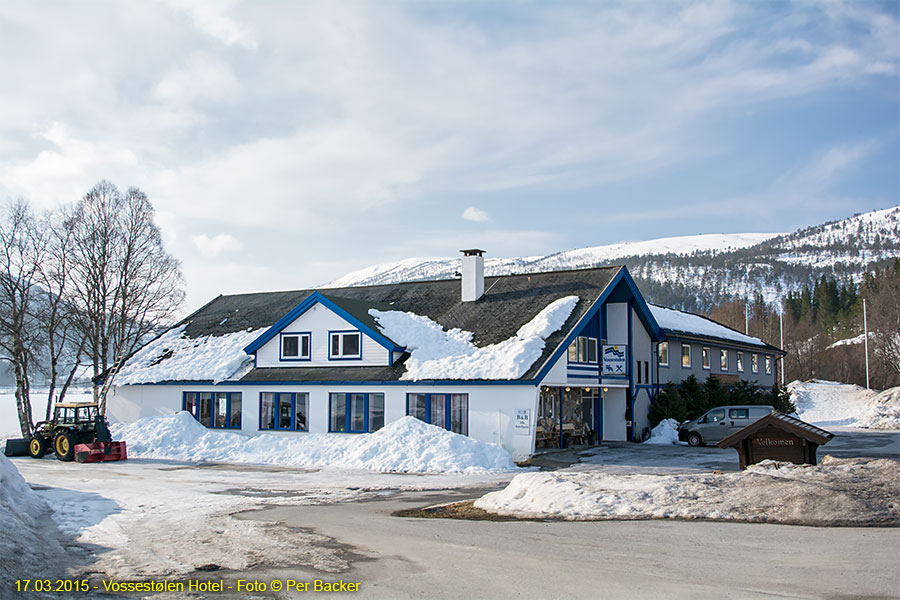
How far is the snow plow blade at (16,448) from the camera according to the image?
28781 millimetres

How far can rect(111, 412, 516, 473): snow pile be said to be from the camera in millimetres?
24141

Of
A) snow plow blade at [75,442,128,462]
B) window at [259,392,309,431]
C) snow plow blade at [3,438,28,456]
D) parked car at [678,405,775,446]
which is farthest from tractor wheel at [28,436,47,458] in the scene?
parked car at [678,405,775,446]

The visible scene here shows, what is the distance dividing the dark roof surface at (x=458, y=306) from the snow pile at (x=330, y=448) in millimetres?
2923

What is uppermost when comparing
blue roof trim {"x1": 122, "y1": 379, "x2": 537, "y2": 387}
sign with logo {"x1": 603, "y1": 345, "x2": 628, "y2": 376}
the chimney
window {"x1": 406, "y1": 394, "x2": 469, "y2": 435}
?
the chimney

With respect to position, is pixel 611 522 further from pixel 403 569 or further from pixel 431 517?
pixel 403 569

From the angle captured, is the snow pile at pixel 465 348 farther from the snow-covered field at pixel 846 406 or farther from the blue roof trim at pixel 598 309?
the snow-covered field at pixel 846 406

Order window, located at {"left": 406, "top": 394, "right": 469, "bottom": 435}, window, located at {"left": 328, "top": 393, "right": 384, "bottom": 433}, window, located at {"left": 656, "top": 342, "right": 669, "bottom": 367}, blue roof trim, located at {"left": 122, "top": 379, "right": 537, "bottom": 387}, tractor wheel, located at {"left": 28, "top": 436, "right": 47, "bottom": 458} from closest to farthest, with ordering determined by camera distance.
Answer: blue roof trim, located at {"left": 122, "top": 379, "right": 537, "bottom": 387} < window, located at {"left": 406, "top": 394, "right": 469, "bottom": 435} < tractor wheel, located at {"left": 28, "top": 436, "right": 47, "bottom": 458} < window, located at {"left": 328, "top": 393, "right": 384, "bottom": 433} < window, located at {"left": 656, "top": 342, "right": 669, "bottom": 367}

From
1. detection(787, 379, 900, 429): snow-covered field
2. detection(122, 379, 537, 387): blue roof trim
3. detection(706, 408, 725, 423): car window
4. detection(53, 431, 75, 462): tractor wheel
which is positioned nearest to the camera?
detection(122, 379, 537, 387): blue roof trim

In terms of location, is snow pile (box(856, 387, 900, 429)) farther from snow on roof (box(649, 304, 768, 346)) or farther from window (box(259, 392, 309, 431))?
window (box(259, 392, 309, 431))

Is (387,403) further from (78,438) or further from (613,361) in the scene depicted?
(78,438)

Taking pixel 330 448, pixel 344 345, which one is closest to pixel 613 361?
pixel 344 345

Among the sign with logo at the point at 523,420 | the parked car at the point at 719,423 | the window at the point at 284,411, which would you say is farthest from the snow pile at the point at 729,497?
the window at the point at 284,411

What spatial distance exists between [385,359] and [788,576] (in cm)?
2215

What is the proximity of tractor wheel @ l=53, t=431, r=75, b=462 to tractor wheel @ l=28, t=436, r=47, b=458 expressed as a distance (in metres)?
1.72
